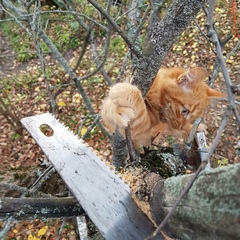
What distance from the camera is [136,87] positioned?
1499mm

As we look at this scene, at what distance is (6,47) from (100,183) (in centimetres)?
589

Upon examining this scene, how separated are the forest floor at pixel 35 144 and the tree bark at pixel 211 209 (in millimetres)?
2264

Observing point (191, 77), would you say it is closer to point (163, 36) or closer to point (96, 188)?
point (163, 36)

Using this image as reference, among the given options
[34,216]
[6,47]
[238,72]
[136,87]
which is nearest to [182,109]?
[136,87]

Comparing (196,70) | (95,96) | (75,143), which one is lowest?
(95,96)

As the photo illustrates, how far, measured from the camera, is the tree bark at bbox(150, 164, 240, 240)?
0.59 metres

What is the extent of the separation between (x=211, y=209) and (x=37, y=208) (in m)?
0.71

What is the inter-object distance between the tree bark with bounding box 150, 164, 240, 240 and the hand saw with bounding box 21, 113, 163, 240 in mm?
186

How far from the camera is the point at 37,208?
3.65 feet

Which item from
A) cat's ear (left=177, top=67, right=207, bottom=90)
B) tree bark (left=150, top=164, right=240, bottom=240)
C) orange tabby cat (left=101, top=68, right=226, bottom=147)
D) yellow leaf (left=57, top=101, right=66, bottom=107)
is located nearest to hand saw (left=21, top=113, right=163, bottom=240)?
tree bark (left=150, top=164, right=240, bottom=240)

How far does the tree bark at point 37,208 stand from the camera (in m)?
1.09

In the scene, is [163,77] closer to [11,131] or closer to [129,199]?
[129,199]

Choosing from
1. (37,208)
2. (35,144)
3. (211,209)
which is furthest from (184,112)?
(35,144)

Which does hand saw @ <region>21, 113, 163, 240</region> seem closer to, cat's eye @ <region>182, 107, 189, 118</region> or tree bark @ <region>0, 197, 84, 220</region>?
tree bark @ <region>0, 197, 84, 220</region>
